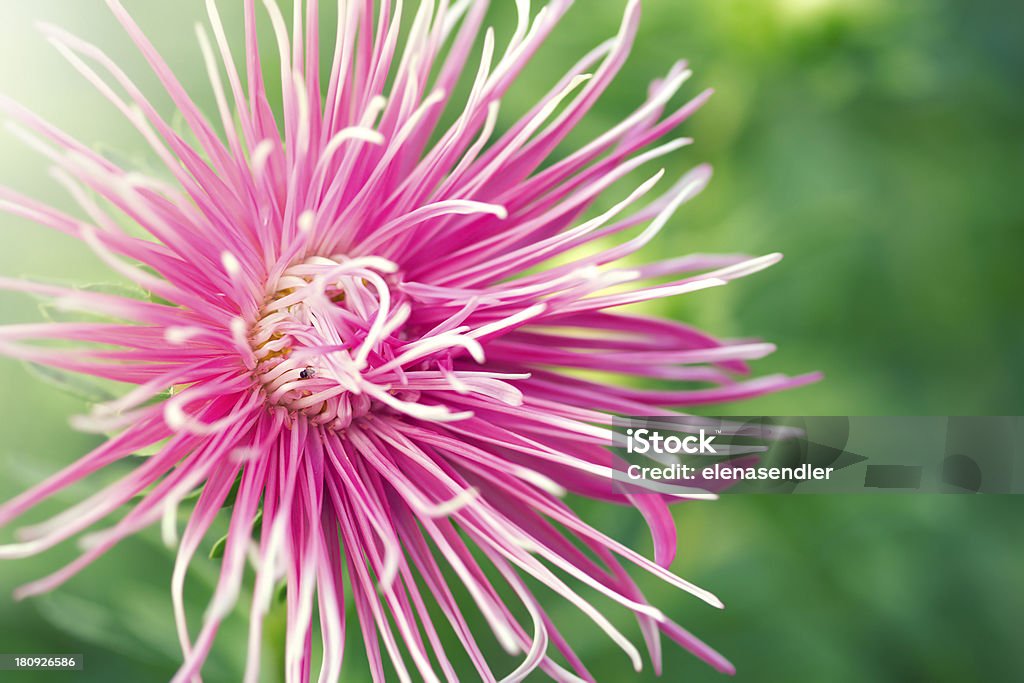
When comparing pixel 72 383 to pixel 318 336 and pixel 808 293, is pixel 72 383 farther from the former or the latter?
pixel 808 293

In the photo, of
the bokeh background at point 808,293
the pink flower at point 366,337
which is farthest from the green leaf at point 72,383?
the bokeh background at point 808,293

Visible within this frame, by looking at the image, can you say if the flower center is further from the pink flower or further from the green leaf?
the green leaf

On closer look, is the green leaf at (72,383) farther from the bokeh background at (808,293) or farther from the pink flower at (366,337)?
the bokeh background at (808,293)

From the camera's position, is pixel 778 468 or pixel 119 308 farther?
pixel 778 468

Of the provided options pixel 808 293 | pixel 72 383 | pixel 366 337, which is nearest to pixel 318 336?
pixel 366 337

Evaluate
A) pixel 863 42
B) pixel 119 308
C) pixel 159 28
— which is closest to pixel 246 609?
pixel 119 308

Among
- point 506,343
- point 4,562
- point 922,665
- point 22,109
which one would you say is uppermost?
point 22,109

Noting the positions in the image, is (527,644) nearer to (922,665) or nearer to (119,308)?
(119,308)

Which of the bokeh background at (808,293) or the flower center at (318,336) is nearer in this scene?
the flower center at (318,336)
